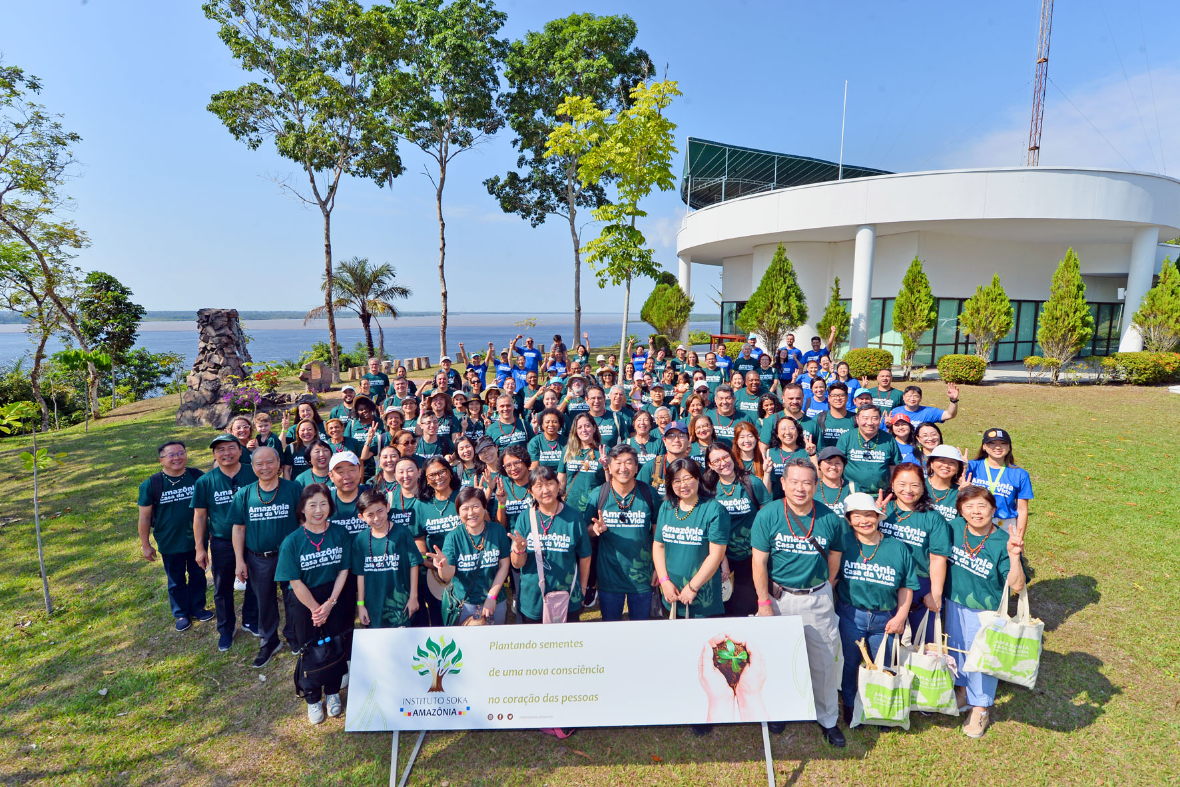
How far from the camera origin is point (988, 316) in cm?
1883

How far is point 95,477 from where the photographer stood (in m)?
10.5

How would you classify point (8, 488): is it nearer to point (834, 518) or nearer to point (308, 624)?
point (308, 624)

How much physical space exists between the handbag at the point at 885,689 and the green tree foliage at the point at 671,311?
76.1 ft

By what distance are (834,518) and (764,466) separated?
1636 mm

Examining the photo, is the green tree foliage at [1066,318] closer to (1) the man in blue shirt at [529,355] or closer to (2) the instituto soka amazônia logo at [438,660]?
(1) the man in blue shirt at [529,355]

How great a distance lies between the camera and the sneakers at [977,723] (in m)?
3.90

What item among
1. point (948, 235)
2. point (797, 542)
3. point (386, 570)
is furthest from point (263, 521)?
point (948, 235)

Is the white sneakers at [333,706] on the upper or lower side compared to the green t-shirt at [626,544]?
lower

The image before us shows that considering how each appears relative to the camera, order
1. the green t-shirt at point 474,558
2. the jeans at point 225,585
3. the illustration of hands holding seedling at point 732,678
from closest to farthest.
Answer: the illustration of hands holding seedling at point 732,678
the green t-shirt at point 474,558
the jeans at point 225,585

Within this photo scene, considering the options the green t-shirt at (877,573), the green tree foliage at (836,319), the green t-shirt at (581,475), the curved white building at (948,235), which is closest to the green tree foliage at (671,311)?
the curved white building at (948,235)

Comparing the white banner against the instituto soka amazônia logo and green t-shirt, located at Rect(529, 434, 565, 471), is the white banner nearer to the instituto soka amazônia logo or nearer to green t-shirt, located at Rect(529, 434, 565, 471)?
the instituto soka amazônia logo

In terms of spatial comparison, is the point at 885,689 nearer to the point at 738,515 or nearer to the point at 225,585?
the point at 738,515

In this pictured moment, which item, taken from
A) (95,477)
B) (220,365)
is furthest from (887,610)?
(220,365)

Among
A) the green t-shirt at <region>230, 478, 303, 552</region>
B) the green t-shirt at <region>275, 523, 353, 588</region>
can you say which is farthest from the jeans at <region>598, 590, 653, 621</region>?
the green t-shirt at <region>230, 478, 303, 552</region>
